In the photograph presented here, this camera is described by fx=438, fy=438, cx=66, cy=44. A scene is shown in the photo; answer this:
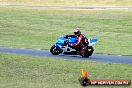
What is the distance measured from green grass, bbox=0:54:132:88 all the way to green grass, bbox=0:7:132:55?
22.7 feet

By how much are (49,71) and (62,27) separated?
29.3 m

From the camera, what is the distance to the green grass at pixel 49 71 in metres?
18.2

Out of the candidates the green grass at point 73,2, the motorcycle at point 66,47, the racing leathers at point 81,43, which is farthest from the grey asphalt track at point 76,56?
the green grass at point 73,2

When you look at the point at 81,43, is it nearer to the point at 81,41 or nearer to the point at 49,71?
the point at 81,41

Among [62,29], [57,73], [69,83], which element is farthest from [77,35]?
[62,29]

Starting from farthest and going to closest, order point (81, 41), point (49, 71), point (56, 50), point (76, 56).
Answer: point (56, 50)
point (76, 56)
point (81, 41)
point (49, 71)

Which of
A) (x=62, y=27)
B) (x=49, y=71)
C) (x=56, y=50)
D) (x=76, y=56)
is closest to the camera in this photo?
(x=49, y=71)

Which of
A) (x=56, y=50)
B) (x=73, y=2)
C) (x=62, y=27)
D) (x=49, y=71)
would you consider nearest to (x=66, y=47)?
(x=56, y=50)

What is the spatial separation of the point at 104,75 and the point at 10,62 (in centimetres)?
598

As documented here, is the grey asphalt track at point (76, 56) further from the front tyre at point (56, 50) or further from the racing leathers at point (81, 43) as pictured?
the racing leathers at point (81, 43)

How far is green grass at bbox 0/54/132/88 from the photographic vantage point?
1819 cm

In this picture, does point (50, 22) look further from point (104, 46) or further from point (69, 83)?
point (69, 83)

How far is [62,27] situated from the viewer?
50188 millimetres

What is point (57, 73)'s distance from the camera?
20594 mm
